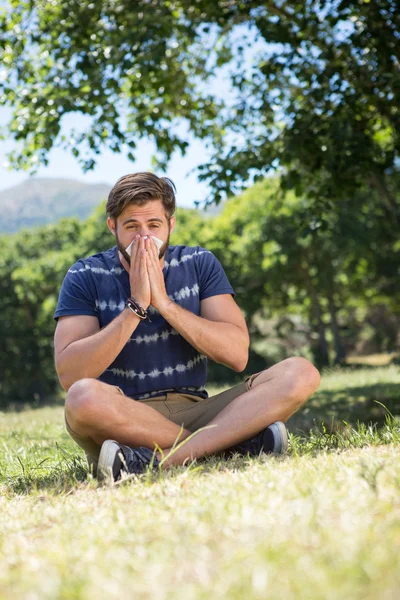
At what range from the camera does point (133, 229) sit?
4570 millimetres

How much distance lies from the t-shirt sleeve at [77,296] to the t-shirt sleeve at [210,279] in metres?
0.73

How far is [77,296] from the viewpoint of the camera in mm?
4480

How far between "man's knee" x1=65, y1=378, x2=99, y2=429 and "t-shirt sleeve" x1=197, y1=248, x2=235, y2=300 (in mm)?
1077

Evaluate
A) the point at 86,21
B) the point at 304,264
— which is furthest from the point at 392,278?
the point at 86,21

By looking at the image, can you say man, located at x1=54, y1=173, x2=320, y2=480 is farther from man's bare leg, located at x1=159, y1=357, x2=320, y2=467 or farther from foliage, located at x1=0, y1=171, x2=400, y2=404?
foliage, located at x1=0, y1=171, x2=400, y2=404

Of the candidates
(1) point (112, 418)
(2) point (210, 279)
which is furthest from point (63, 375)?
(2) point (210, 279)

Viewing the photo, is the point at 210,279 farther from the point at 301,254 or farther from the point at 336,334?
the point at 336,334

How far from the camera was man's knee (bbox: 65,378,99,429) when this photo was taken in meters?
3.98

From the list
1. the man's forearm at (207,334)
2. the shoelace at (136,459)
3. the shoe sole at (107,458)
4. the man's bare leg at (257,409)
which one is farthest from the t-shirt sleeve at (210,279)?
the shoe sole at (107,458)

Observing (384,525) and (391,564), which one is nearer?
(391,564)

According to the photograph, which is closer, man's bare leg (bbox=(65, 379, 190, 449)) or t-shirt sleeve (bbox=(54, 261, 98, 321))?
man's bare leg (bbox=(65, 379, 190, 449))

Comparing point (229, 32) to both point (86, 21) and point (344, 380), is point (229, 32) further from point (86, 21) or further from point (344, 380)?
point (344, 380)

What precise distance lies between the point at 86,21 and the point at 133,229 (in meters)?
6.77

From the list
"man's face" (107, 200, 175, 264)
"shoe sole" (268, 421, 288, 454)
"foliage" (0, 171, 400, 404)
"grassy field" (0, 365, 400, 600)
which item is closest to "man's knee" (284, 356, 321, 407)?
"shoe sole" (268, 421, 288, 454)
